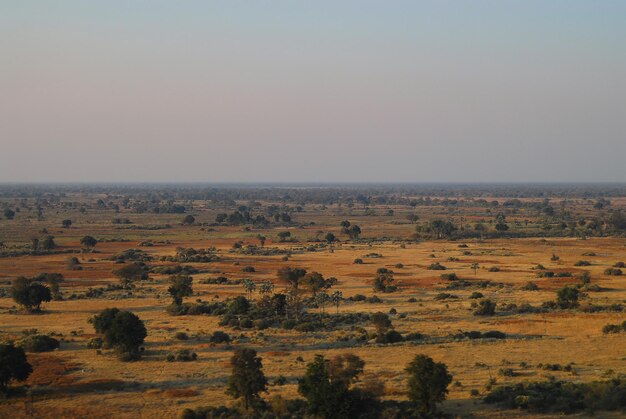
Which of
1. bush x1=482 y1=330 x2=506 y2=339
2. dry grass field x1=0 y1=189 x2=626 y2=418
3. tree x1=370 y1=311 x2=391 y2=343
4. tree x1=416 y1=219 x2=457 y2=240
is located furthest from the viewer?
tree x1=416 y1=219 x2=457 y2=240

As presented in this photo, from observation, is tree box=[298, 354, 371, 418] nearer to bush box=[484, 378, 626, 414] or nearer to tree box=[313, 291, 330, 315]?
bush box=[484, 378, 626, 414]

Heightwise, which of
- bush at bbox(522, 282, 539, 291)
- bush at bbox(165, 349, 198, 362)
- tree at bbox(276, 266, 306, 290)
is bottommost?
bush at bbox(165, 349, 198, 362)

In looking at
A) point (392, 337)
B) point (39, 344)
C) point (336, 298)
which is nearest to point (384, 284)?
point (336, 298)

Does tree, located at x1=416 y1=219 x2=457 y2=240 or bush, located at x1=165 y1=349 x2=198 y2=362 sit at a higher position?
tree, located at x1=416 y1=219 x2=457 y2=240

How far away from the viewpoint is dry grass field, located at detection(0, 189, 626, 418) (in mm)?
34656

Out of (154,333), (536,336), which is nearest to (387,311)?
(536,336)

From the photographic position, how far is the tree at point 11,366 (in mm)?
34750

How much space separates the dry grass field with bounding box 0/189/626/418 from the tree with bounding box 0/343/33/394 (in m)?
0.99

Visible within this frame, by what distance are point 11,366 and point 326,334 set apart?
79.2 feet

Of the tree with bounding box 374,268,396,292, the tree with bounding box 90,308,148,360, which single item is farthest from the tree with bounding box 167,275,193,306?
the tree with bounding box 374,268,396,292

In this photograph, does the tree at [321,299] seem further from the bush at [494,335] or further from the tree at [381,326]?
the bush at [494,335]

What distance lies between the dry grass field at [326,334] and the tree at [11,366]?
0.99m

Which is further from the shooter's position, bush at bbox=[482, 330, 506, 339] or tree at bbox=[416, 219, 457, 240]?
tree at bbox=[416, 219, 457, 240]

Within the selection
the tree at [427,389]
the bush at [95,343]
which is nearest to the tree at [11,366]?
the bush at [95,343]
